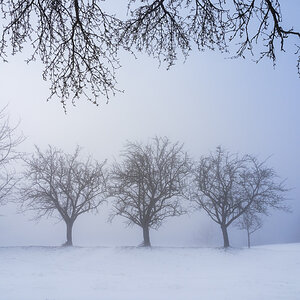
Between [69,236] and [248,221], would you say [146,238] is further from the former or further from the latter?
[248,221]

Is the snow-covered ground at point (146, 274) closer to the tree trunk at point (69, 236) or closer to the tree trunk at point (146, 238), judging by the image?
the tree trunk at point (146, 238)

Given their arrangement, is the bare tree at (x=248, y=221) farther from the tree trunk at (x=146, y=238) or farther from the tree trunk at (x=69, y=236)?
the tree trunk at (x=69, y=236)

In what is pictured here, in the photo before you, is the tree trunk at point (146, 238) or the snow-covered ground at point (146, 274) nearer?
the snow-covered ground at point (146, 274)

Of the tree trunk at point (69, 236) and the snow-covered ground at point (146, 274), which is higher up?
the tree trunk at point (69, 236)

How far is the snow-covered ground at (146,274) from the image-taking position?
36.2 ft

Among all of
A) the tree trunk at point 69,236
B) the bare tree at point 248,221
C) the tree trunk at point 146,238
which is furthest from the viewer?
the bare tree at point 248,221

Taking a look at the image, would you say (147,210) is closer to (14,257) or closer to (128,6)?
(14,257)

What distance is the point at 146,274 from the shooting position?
658 inches

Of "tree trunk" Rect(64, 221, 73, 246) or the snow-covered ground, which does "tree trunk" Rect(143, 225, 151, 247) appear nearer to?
the snow-covered ground

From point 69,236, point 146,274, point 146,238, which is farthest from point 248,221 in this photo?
point 146,274

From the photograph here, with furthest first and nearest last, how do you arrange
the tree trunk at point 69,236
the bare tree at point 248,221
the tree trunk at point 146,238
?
the bare tree at point 248,221, the tree trunk at point 69,236, the tree trunk at point 146,238

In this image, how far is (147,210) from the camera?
27.5 meters

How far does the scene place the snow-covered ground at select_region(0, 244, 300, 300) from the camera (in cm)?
1103

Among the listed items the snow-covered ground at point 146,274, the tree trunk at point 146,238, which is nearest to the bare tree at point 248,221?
the snow-covered ground at point 146,274
